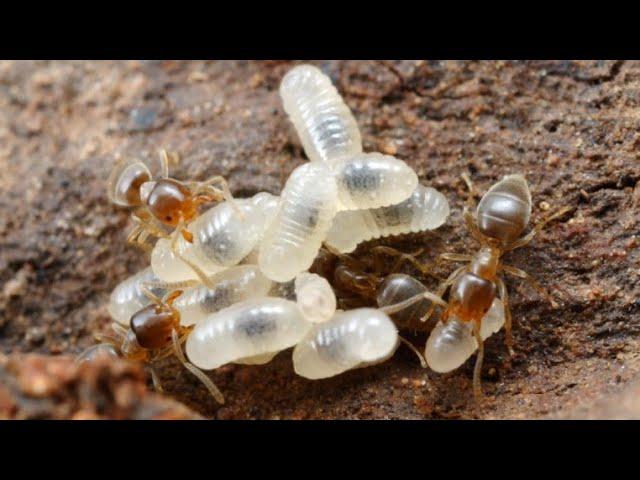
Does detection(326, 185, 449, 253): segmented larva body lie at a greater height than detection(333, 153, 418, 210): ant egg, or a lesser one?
lesser

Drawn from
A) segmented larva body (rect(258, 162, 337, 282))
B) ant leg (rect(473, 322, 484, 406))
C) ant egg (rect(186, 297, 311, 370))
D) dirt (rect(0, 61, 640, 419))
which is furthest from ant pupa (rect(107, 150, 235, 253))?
ant leg (rect(473, 322, 484, 406))

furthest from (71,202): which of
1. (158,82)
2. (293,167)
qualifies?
(293,167)

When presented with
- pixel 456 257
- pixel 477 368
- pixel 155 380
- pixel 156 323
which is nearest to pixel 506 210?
pixel 456 257

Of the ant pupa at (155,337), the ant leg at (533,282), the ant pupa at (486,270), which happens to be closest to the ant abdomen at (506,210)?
the ant pupa at (486,270)

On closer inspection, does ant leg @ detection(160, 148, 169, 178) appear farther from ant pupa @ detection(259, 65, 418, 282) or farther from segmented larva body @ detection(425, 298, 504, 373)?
segmented larva body @ detection(425, 298, 504, 373)

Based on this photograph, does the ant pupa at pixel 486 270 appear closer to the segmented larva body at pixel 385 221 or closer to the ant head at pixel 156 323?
the segmented larva body at pixel 385 221
